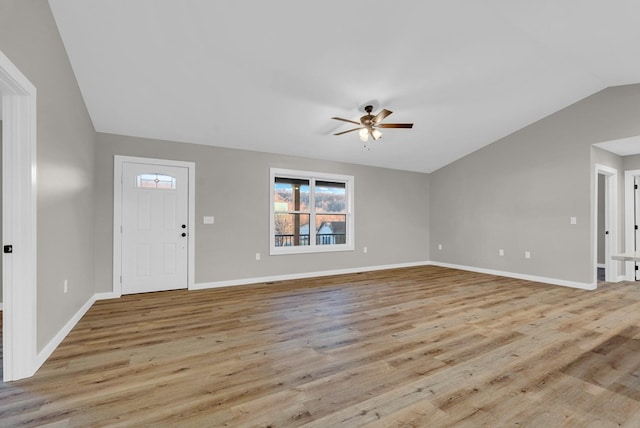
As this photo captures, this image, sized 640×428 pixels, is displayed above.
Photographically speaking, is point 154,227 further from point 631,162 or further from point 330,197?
point 631,162

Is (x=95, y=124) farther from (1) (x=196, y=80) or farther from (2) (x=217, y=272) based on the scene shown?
(2) (x=217, y=272)

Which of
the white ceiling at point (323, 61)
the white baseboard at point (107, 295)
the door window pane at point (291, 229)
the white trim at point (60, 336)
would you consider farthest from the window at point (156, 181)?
the door window pane at point (291, 229)

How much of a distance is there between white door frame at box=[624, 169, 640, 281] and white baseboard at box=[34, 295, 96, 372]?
28.3 feet

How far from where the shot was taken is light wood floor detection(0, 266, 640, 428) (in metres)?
1.77

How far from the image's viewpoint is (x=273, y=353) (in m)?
2.57

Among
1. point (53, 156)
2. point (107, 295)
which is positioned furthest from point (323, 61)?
point (107, 295)

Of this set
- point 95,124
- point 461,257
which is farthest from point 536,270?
point 95,124

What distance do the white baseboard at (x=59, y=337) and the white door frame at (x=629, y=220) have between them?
8634 millimetres

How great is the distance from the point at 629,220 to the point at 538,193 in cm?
184

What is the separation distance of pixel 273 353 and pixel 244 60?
305 centimetres

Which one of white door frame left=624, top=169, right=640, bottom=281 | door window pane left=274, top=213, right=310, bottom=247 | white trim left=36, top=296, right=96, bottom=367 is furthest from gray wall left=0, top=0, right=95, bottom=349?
white door frame left=624, top=169, right=640, bottom=281

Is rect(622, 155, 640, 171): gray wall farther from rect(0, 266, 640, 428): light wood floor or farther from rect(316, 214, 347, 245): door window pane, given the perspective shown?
rect(316, 214, 347, 245): door window pane

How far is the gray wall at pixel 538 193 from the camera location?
16.2ft

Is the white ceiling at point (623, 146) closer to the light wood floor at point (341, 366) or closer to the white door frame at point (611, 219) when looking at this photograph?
the white door frame at point (611, 219)
